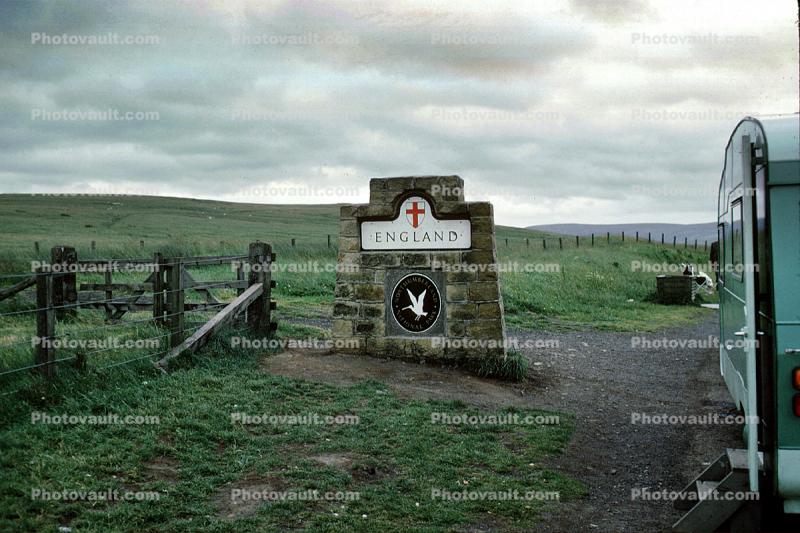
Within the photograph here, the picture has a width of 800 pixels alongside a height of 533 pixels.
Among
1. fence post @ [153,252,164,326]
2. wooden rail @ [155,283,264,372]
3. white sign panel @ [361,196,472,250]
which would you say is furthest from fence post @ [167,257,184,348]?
white sign panel @ [361,196,472,250]

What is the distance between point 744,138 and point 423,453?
162 inches

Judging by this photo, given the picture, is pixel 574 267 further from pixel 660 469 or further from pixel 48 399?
pixel 48 399

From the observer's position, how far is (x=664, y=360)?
14125mm

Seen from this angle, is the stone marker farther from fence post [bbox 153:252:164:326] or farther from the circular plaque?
fence post [bbox 153:252:164:326]

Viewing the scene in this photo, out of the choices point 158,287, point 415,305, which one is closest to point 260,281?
point 158,287

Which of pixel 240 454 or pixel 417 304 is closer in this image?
pixel 240 454

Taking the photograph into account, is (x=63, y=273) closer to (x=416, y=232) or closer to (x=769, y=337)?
(x=416, y=232)

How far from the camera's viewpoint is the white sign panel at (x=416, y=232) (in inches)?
448

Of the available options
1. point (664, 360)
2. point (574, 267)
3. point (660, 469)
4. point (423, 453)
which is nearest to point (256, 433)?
point (423, 453)

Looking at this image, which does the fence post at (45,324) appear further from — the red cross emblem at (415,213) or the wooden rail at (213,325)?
the red cross emblem at (415,213)

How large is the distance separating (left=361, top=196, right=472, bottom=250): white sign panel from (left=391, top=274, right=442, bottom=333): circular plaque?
560 millimetres

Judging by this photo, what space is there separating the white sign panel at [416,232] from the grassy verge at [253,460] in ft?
10.2

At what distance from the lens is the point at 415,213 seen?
1156 cm

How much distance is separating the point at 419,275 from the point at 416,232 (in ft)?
2.27
